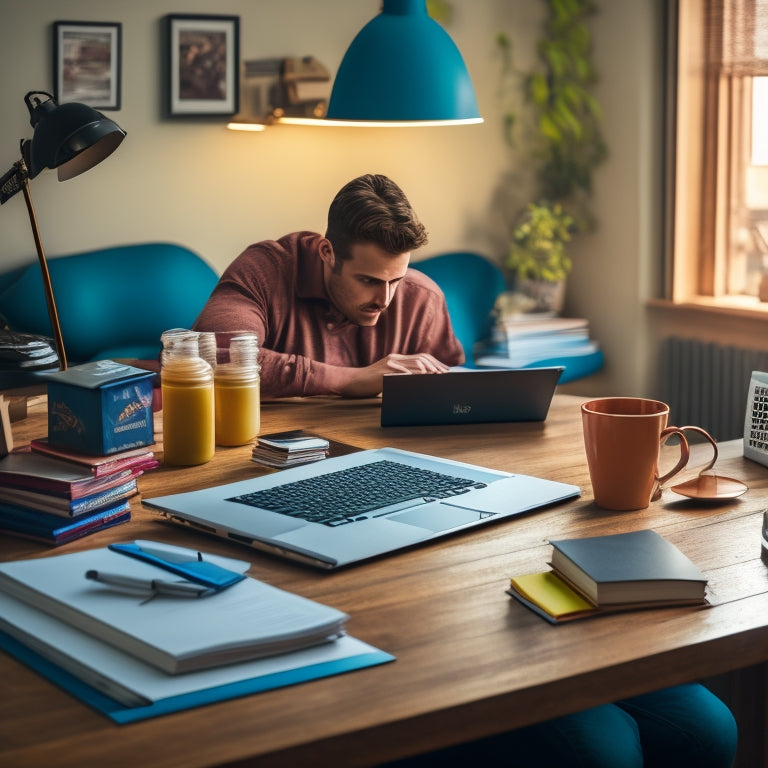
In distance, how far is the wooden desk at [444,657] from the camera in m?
0.74

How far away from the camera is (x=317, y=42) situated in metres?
3.55

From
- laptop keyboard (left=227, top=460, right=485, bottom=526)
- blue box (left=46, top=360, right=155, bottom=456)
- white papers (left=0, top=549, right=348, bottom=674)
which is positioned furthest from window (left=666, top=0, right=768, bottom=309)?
white papers (left=0, top=549, right=348, bottom=674)

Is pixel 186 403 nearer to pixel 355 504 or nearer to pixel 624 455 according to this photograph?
pixel 355 504

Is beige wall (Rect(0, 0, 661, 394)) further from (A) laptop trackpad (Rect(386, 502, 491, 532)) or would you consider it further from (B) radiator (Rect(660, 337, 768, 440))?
(A) laptop trackpad (Rect(386, 502, 491, 532))

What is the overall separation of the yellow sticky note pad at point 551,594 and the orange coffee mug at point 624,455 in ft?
0.88

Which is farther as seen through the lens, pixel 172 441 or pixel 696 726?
pixel 172 441

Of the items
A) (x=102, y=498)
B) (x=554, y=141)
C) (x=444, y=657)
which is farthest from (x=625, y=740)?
(x=554, y=141)

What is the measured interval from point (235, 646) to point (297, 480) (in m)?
0.52

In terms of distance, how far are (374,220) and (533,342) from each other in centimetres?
157

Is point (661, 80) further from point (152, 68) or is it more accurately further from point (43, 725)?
point (43, 725)

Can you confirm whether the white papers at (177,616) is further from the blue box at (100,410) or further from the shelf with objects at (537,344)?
the shelf with objects at (537,344)

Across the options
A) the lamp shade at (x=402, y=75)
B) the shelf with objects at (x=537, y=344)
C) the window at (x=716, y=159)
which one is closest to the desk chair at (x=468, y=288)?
the shelf with objects at (x=537, y=344)

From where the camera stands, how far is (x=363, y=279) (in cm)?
222

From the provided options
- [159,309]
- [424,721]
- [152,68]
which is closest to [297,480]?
[424,721]
